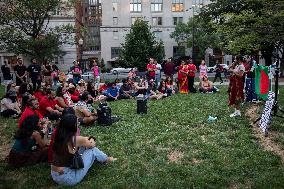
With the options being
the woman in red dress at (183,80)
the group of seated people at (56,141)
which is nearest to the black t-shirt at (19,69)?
the group of seated people at (56,141)

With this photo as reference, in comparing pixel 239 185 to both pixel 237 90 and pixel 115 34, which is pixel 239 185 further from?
pixel 115 34

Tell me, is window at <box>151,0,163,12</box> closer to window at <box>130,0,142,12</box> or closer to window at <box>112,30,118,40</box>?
window at <box>130,0,142,12</box>

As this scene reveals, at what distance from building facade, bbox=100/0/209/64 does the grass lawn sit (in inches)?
2311

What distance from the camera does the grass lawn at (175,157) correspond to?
6.86 meters

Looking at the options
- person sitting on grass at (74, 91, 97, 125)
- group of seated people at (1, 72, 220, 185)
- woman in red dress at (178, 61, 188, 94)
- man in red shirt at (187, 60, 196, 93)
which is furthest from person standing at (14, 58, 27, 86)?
man in red shirt at (187, 60, 196, 93)

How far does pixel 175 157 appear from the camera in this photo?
8.28 metres

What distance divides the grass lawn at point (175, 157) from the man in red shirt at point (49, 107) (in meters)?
1.18

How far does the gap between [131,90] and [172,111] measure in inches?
225

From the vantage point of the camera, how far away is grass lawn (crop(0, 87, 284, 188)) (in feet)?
22.5

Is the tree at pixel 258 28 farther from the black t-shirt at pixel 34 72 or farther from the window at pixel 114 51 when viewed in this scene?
the window at pixel 114 51

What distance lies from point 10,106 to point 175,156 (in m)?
7.98

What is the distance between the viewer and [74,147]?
6824mm

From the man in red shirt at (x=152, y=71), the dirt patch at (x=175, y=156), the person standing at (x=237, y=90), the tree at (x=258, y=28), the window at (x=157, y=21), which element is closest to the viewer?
the dirt patch at (x=175, y=156)

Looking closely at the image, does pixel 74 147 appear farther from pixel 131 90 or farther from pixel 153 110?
pixel 131 90
